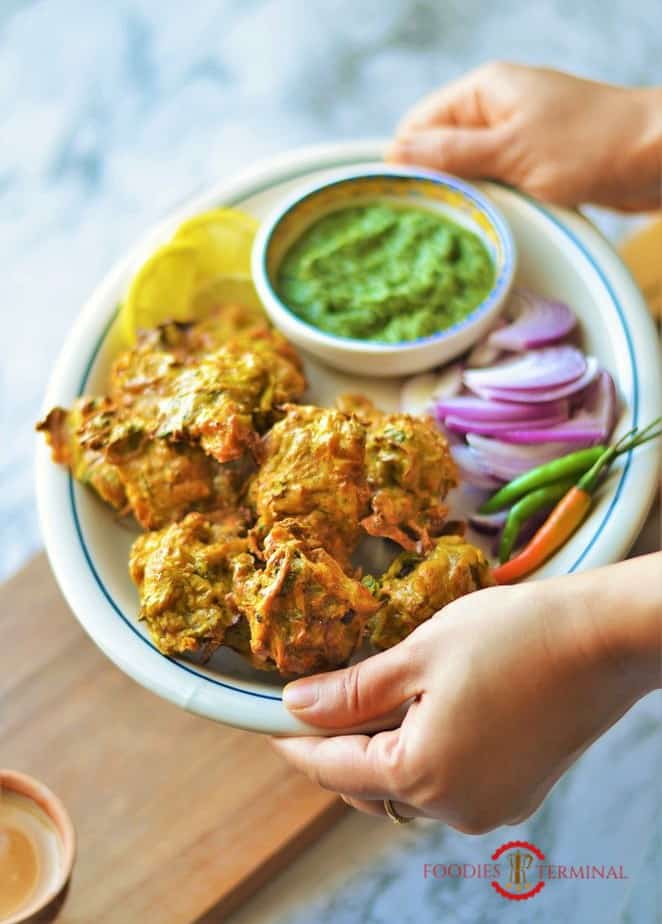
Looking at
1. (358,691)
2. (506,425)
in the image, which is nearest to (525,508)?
(506,425)

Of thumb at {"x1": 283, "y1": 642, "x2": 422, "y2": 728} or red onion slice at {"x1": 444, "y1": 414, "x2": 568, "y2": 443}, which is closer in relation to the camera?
thumb at {"x1": 283, "y1": 642, "x2": 422, "y2": 728}

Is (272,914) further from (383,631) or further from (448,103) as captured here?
(448,103)

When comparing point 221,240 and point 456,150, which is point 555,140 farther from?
point 221,240

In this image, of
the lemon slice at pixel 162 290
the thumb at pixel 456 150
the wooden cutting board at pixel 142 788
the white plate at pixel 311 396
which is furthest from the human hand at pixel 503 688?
the thumb at pixel 456 150

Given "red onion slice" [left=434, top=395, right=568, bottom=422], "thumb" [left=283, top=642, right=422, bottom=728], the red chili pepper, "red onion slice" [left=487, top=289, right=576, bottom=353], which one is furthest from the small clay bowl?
"red onion slice" [left=487, top=289, right=576, bottom=353]

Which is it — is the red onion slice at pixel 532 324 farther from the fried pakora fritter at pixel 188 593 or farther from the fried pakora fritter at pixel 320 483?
the fried pakora fritter at pixel 188 593

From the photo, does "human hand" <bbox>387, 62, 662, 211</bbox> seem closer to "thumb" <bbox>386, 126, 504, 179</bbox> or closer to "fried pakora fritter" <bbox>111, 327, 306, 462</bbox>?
"thumb" <bbox>386, 126, 504, 179</bbox>
